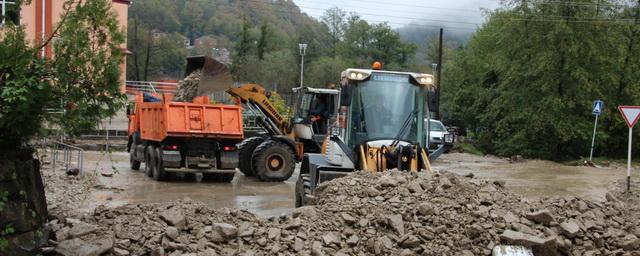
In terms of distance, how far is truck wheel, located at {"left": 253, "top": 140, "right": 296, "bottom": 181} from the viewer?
17.0 metres

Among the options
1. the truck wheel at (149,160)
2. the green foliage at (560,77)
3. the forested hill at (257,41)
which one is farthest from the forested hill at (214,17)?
the truck wheel at (149,160)

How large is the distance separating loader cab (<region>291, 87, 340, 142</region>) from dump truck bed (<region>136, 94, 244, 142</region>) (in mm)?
1668

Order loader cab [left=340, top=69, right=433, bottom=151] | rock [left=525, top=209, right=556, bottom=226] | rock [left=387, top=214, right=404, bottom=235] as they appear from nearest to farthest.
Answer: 1. rock [left=387, top=214, right=404, bottom=235]
2. rock [left=525, top=209, right=556, bottom=226]
3. loader cab [left=340, top=69, right=433, bottom=151]

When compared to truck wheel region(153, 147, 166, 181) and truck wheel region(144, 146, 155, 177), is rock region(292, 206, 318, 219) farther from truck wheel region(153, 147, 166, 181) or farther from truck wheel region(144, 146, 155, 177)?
truck wheel region(144, 146, 155, 177)

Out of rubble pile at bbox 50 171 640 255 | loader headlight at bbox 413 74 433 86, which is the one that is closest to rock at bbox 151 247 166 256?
rubble pile at bbox 50 171 640 255

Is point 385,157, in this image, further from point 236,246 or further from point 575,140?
point 575,140

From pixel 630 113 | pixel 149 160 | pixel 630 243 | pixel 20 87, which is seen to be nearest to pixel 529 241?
pixel 630 243

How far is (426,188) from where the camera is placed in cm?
835

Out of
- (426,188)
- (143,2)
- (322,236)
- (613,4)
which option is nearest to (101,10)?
(322,236)

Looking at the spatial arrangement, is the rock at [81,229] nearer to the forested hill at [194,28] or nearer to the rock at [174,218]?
the rock at [174,218]

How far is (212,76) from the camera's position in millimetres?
17406

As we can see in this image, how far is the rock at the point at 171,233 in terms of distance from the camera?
275 inches

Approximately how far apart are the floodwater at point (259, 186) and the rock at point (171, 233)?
62.8 inches

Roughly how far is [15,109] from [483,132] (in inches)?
1369
